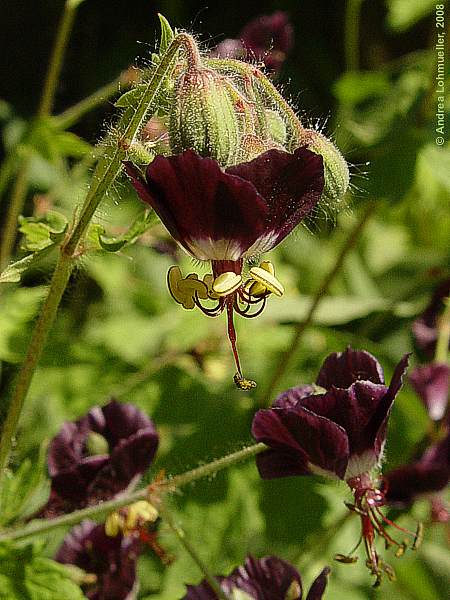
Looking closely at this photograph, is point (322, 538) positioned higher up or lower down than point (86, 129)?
lower down

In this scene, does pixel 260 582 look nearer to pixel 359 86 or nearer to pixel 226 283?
pixel 226 283

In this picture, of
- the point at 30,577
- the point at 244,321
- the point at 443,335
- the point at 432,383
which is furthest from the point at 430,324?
the point at 30,577

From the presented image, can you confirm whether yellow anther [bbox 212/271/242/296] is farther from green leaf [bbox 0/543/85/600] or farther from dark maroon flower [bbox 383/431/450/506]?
dark maroon flower [bbox 383/431/450/506]

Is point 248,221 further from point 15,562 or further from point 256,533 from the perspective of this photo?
point 256,533

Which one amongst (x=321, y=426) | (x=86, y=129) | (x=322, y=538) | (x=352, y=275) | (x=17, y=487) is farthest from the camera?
(x=86, y=129)

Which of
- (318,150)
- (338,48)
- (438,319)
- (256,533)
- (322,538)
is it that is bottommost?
(256,533)

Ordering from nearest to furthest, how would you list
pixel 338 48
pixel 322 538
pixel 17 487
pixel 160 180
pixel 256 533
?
1. pixel 160 180
2. pixel 17 487
3. pixel 322 538
4. pixel 256 533
5. pixel 338 48

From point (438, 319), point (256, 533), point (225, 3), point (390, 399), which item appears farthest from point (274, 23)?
point (225, 3)
